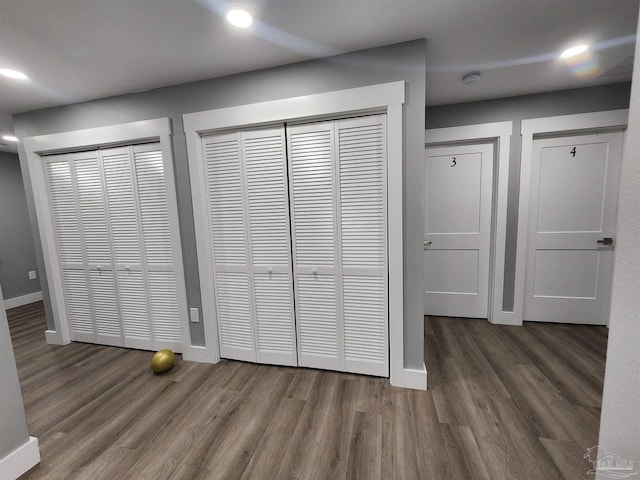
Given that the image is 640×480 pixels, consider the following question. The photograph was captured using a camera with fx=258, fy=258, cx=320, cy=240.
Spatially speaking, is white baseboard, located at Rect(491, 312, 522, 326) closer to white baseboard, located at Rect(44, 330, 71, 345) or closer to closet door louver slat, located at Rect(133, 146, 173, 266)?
closet door louver slat, located at Rect(133, 146, 173, 266)

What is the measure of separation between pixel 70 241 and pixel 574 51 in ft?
15.3

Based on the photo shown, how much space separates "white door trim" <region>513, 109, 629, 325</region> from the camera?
2434 mm

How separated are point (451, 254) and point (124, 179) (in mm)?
3466

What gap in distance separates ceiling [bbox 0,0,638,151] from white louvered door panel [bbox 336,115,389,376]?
0.55 m

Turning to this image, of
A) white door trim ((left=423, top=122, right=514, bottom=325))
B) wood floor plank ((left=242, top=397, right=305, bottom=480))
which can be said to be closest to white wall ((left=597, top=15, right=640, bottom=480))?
wood floor plank ((left=242, top=397, right=305, bottom=480))

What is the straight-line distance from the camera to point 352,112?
1.79 meters

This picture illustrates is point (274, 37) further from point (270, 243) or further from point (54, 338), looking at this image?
point (54, 338)

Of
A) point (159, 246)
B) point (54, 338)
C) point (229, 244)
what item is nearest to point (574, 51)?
point (229, 244)

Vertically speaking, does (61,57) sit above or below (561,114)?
above

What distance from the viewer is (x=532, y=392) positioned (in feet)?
5.93

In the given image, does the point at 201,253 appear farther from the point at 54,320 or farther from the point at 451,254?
the point at 451,254

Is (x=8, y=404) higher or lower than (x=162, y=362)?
higher

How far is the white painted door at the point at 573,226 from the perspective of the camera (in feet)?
8.44

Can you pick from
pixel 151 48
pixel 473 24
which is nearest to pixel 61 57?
pixel 151 48
